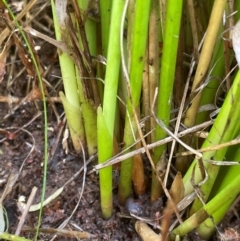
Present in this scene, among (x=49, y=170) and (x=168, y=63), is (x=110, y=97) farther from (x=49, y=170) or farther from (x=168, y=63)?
(x=49, y=170)

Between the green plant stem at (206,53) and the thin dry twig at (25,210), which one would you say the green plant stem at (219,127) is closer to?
the green plant stem at (206,53)

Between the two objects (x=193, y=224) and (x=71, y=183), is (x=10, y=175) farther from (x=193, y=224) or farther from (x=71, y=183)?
(x=193, y=224)

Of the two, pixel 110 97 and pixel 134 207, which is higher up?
pixel 110 97

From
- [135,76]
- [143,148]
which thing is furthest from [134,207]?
[135,76]

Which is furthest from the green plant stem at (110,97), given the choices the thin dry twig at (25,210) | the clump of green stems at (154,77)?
the thin dry twig at (25,210)

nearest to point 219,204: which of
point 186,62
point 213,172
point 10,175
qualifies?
point 213,172

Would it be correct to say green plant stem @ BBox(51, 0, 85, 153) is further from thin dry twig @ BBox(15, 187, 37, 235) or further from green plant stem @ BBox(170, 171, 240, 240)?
green plant stem @ BBox(170, 171, 240, 240)
